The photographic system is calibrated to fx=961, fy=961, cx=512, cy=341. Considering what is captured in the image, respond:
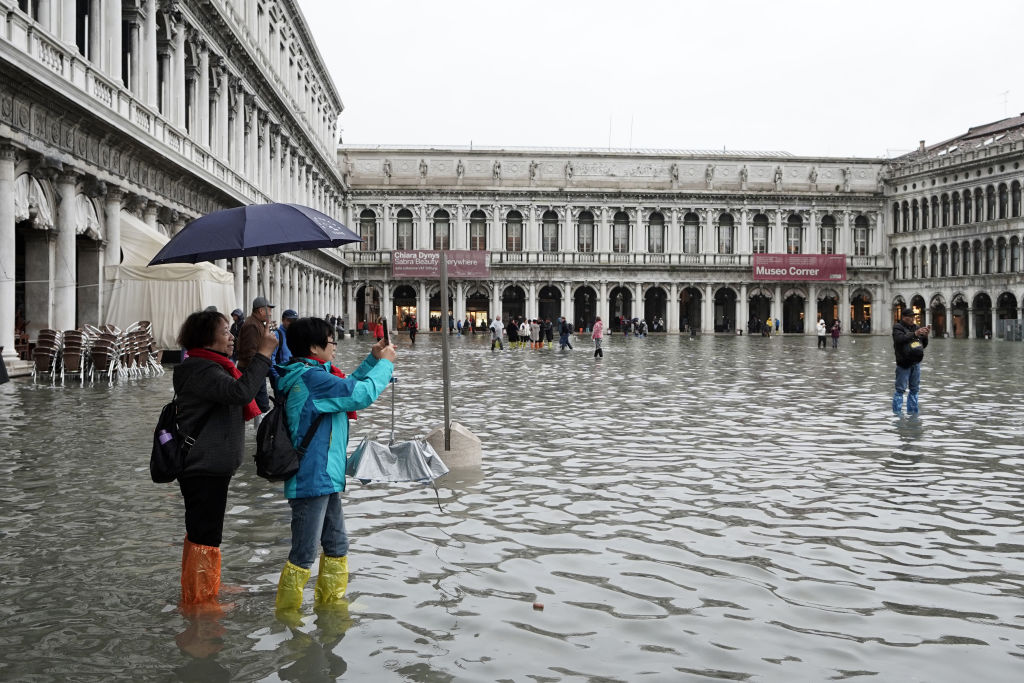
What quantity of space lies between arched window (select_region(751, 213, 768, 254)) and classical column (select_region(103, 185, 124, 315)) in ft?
195

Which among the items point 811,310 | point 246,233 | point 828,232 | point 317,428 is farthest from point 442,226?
point 317,428

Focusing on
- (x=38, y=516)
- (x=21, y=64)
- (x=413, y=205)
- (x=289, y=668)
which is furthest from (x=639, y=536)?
(x=413, y=205)

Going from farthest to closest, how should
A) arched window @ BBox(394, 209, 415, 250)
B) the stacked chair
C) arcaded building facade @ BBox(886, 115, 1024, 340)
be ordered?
1. arched window @ BBox(394, 209, 415, 250)
2. arcaded building facade @ BBox(886, 115, 1024, 340)
3. the stacked chair

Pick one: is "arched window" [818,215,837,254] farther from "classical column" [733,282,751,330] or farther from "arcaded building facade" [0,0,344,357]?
"arcaded building facade" [0,0,344,357]

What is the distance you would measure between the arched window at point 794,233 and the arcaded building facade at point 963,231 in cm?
688

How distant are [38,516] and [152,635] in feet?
9.50

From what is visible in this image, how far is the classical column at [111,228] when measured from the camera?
21641 mm

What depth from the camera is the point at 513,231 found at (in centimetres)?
7350

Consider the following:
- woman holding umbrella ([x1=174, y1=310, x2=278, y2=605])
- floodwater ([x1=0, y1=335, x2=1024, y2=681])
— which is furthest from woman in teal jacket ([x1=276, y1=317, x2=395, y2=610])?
floodwater ([x1=0, y1=335, x2=1024, y2=681])

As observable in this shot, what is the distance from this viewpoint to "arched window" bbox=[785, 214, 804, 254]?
74.5 m

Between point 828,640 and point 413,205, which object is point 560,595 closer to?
point 828,640

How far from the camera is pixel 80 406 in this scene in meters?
13.7

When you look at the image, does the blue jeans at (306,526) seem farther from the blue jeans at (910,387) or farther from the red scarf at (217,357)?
the blue jeans at (910,387)

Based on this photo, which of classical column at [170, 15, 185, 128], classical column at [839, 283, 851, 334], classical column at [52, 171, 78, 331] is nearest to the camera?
classical column at [52, 171, 78, 331]
